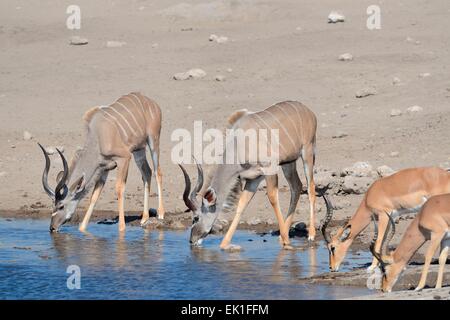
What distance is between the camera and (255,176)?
12.0 metres

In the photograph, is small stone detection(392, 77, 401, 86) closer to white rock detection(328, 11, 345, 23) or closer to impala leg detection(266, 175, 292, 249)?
white rock detection(328, 11, 345, 23)

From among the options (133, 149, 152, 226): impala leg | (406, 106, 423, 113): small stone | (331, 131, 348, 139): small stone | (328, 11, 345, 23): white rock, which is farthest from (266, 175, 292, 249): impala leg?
(328, 11, 345, 23): white rock

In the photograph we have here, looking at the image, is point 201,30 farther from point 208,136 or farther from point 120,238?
point 120,238

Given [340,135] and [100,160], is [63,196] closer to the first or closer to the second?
[100,160]

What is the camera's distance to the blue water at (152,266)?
952cm

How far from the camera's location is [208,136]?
1666 cm

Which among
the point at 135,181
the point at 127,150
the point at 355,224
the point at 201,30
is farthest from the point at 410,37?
the point at 355,224

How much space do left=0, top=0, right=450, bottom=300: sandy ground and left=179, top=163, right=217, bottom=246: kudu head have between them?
4.05 ft

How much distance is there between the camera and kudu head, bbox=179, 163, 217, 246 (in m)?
11.9

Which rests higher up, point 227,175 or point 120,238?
point 227,175

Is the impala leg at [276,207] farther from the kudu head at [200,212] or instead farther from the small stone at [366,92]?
the small stone at [366,92]

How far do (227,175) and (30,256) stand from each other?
2.19 metres

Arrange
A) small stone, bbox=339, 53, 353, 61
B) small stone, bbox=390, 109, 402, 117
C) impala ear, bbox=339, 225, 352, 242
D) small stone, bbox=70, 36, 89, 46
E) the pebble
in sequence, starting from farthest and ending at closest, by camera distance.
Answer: small stone, bbox=70, 36, 89, 46 → small stone, bbox=339, 53, 353, 61 → the pebble → small stone, bbox=390, 109, 402, 117 → impala ear, bbox=339, 225, 352, 242
